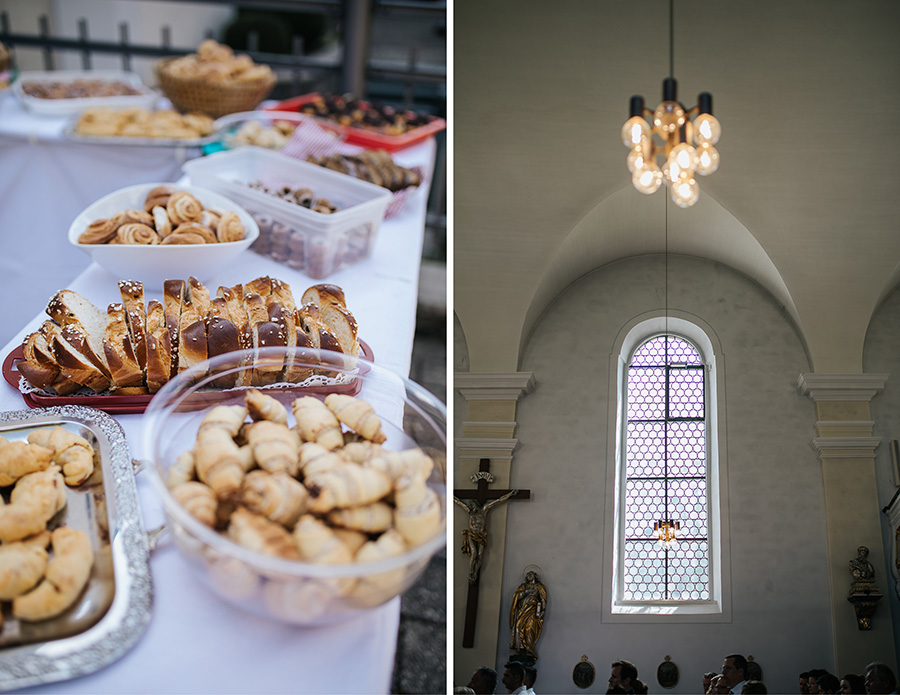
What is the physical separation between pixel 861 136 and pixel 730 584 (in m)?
2.00

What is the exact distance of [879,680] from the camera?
277 cm

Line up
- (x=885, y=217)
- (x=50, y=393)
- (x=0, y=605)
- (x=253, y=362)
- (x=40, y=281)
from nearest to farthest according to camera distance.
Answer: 1. (x=0, y=605)
2. (x=253, y=362)
3. (x=50, y=393)
4. (x=40, y=281)
5. (x=885, y=217)

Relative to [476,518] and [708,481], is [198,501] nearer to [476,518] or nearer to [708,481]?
[476,518]

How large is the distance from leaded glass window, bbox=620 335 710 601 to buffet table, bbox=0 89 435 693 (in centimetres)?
116

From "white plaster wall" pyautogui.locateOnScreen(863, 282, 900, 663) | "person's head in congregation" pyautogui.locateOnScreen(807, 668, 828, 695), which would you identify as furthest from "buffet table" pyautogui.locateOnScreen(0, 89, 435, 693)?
"person's head in congregation" pyautogui.locateOnScreen(807, 668, 828, 695)

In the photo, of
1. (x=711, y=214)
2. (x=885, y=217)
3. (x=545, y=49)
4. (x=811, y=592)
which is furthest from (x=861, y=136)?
(x=811, y=592)

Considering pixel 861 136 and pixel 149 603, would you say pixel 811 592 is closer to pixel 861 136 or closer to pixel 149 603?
pixel 861 136

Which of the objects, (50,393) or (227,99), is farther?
(227,99)

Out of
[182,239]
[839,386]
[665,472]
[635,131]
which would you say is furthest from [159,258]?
[839,386]

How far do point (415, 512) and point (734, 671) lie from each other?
7.90 feet

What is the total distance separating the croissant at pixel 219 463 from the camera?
87cm

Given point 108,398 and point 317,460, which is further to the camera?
point 108,398

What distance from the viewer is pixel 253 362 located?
3.84 ft

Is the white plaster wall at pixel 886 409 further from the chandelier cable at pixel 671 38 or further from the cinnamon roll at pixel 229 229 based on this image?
the cinnamon roll at pixel 229 229
